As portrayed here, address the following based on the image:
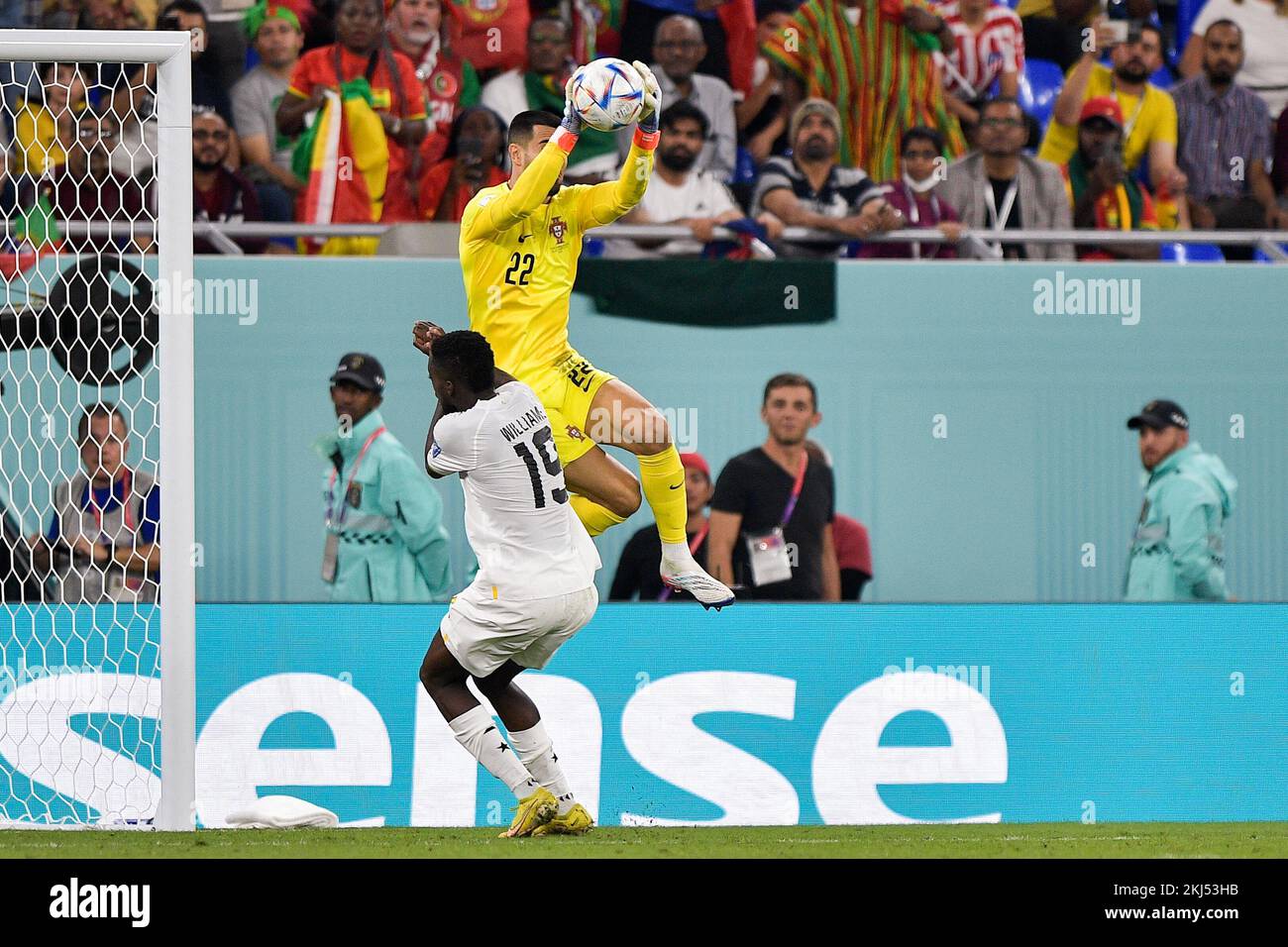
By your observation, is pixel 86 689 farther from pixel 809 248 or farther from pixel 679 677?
pixel 809 248

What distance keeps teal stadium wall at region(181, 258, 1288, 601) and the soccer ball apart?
7.89 feet

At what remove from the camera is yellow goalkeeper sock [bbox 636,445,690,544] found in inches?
291

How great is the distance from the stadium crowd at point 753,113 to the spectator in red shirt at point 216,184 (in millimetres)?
14

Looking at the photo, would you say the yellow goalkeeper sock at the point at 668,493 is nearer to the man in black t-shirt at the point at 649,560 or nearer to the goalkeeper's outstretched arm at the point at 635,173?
the goalkeeper's outstretched arm at the point at 635,173

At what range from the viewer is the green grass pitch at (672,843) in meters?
6.25

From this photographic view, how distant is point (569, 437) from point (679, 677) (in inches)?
83.7

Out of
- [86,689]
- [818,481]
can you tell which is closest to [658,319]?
[818,481]

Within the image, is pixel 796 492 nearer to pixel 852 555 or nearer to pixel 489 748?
pixel 852 555

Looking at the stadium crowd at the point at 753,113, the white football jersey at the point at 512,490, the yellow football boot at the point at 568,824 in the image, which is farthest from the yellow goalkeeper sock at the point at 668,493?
the stadium crowd at the point at 753,113

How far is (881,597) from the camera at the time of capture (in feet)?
30.2

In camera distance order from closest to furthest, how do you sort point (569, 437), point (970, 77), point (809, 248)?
1. point (569, 437)
2. point (809, 248)
3. point (970, 77)

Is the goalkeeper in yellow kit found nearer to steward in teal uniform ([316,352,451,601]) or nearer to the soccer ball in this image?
the soccer ball

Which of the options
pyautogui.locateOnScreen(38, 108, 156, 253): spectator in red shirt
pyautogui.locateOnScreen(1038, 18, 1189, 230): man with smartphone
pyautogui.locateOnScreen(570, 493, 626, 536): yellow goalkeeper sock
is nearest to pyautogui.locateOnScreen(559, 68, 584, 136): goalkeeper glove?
pyautogui.locateOnScreen(570, 493, 626, 536): yellow goalkeeper sock

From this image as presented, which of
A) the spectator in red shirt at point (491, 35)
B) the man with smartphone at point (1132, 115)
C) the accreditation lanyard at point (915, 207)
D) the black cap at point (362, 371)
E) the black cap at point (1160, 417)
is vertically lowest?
the black cap at point (1160, 417)
